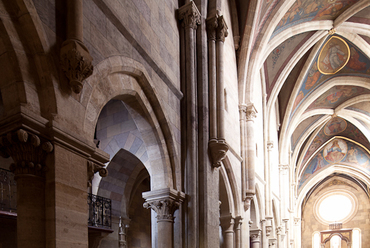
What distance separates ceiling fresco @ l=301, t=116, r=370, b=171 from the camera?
26.4 metres

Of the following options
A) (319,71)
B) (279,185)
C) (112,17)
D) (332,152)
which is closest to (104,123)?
(112,17)

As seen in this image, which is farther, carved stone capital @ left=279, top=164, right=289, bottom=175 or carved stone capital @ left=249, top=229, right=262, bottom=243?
carved stone capital @ left=279, top=164, right=289, bottom=175

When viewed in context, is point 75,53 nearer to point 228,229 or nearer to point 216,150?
point 216,150

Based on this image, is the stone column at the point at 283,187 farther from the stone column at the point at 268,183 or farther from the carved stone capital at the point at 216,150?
the carved stone capital at the point at 216,150

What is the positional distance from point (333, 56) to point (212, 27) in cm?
1245

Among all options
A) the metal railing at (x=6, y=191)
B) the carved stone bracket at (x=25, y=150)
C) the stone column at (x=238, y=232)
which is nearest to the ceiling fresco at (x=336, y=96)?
the stone column at (x=238, y=232)

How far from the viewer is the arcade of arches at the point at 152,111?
3.76 metres

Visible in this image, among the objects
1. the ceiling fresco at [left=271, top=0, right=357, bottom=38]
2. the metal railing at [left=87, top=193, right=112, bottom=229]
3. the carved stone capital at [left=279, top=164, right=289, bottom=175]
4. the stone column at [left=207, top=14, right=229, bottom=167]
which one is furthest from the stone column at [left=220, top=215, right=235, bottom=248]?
the carved stone capital at [left=279, top=164, right=289, bottom=175]

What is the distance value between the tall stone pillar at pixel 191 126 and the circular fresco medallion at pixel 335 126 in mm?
19872

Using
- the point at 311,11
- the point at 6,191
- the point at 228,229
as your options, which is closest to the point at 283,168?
the point at 311,11

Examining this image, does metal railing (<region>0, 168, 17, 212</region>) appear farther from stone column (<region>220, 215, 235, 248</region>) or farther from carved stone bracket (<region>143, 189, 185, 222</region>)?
stone column (<region>220, 215, 235, 248</region>)

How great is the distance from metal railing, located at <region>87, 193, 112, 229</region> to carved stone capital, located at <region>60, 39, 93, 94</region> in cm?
499

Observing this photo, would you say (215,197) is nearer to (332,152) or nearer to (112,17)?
(112,17)

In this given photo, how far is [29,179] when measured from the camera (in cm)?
372
